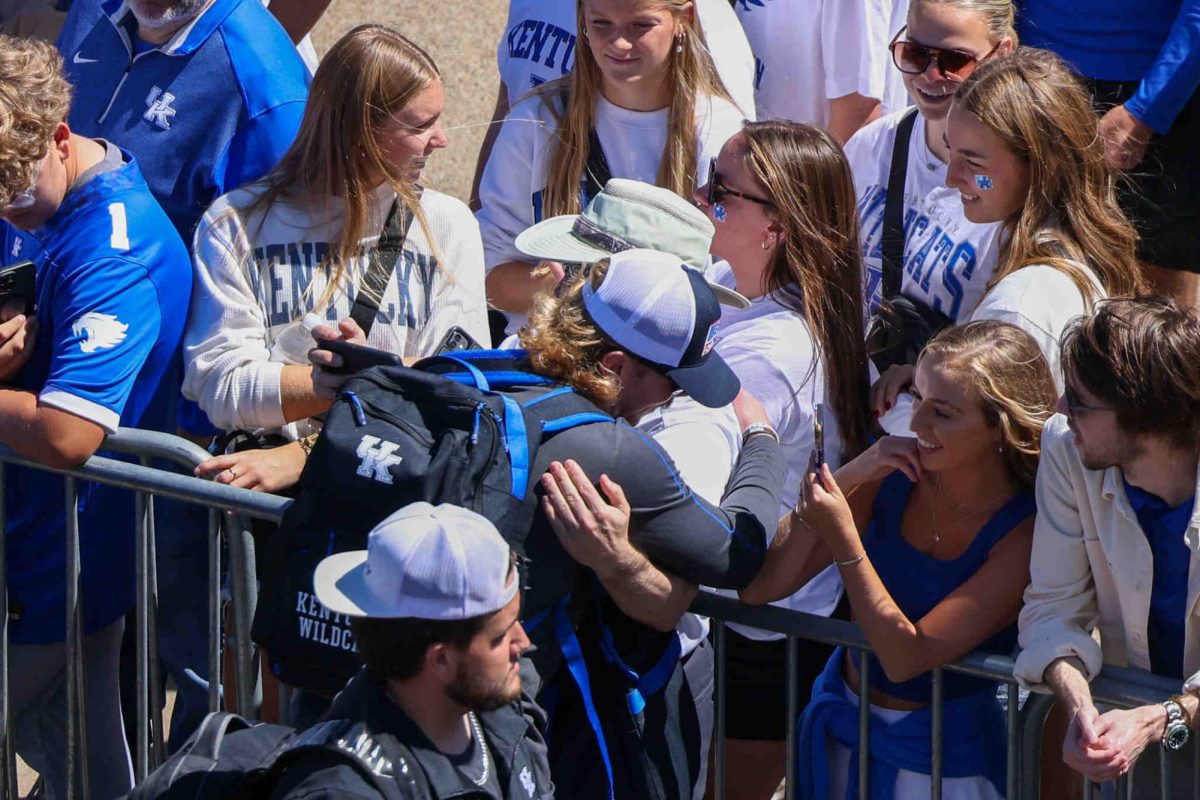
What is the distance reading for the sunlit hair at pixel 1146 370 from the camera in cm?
277

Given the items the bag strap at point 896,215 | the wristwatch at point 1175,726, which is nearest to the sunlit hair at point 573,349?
the wristwatch at point 1175,726

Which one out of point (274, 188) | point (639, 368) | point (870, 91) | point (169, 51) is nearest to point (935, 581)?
point (639, 368)

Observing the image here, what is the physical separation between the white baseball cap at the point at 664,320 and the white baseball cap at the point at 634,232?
416 mm

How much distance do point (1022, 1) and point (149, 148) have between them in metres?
2.52

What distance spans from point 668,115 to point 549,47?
0.70 m

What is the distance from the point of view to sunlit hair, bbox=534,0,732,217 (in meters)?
4.35

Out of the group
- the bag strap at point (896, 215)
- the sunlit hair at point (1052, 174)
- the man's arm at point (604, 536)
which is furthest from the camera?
the bag strap at point (896, 215)

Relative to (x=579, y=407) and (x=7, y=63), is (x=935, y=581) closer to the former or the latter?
(x=579, y=407)

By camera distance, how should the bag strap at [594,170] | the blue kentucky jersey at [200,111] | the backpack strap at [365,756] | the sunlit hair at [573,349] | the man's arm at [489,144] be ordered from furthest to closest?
1. the man's arm at [489,144]
2. the bag strap at [594,170]
3. the blue kentucky jersey at [200,111]
4. the sunlit hair at [573,349]
5. the backpack strap at [365,756]

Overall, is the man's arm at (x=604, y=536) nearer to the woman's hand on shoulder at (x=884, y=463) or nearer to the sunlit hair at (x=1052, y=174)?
the woman's hand on shoulder at (x=884, y=463)

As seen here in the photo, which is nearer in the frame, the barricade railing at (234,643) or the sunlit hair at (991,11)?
the barricade railing at (234,643)

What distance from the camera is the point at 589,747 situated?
3.03 metres

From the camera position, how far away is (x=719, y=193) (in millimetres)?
3717

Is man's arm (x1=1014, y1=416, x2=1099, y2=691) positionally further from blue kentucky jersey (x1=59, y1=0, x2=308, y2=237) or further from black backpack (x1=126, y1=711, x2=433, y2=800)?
blue kentucky jersey (x1=59, y1=0, x2=308, y2=237)
